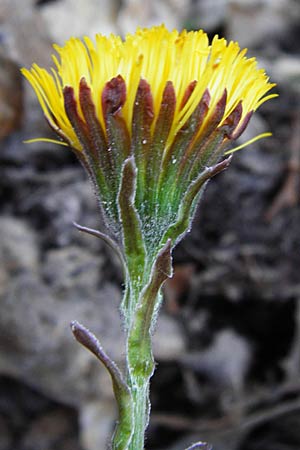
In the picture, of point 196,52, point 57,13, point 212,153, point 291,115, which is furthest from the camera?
point 57,13

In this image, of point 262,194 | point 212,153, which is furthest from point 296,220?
point 212,153

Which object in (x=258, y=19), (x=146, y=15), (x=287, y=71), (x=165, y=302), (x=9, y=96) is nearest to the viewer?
(x=165, y=302)

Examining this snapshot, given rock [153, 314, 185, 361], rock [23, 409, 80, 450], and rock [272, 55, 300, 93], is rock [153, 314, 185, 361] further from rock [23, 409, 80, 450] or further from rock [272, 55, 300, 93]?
rock [272, 55, 300, 93]

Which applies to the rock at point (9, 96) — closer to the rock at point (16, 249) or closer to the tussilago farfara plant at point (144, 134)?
the rock at point (16, 249)

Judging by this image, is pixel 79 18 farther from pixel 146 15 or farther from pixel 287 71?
pixel 287 71

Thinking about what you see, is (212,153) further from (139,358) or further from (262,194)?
(262,194)

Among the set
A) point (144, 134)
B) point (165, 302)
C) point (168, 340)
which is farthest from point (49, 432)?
point (144, 134)
